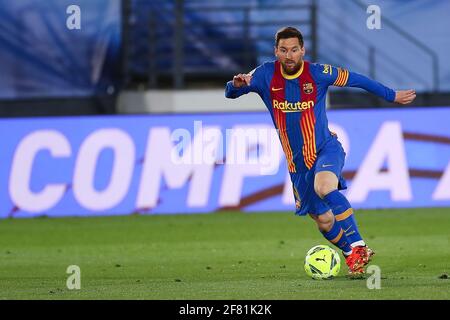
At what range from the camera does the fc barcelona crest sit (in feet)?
32.2

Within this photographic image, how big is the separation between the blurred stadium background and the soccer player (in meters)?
6.51

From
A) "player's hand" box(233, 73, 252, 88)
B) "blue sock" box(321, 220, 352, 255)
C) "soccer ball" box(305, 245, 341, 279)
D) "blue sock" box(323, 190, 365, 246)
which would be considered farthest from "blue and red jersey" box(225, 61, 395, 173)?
"soccer ball" box(305, 245, 341, 279)

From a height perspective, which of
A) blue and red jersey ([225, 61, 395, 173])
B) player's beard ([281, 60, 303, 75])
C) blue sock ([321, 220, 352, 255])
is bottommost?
blue sock ([321, 220, 352, 255])

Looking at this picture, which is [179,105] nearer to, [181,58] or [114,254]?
[181,58]

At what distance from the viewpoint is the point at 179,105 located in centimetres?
2080

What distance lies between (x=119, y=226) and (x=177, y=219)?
1039mm

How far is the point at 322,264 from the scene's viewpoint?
9547 mm

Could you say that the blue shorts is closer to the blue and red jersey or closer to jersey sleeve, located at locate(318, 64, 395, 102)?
the blue and red jersey

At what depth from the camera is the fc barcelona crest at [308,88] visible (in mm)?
9812

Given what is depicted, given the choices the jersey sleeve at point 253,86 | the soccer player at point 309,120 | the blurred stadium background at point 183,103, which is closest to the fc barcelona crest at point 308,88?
the soccer player at point 309,120

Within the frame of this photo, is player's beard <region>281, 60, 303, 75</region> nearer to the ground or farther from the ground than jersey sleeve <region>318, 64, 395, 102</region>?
farther from the ground

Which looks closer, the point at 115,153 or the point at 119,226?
the point at 119,226

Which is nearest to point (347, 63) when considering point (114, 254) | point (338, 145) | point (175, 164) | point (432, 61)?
point (432, 61)

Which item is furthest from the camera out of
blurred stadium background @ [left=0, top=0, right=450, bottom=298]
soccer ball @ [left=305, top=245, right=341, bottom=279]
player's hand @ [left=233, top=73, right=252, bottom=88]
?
blurred stadium background @ [left=0, top=0, right=450, bottom=298]
